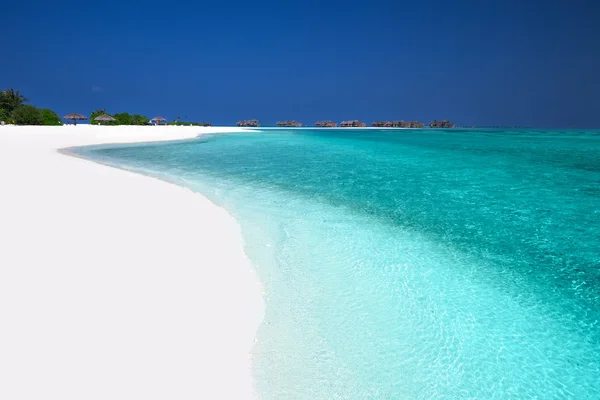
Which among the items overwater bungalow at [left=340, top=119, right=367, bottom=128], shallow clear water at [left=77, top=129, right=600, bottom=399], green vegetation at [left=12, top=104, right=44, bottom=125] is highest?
overwater bungalow at [left=340, top=119, right=367, bottom=128]

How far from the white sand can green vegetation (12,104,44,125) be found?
4362 cm

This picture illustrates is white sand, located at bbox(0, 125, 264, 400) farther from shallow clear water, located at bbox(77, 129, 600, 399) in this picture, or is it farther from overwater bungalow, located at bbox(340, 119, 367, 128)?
overwater bungalow, located at bbox(340, 119, 367, 128)

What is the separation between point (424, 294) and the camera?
4.02m

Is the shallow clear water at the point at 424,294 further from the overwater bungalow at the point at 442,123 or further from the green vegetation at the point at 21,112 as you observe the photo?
the overwater bungalow at the point at 442,123

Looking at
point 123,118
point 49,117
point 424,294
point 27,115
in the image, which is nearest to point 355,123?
point 123,118

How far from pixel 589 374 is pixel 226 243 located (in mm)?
4487

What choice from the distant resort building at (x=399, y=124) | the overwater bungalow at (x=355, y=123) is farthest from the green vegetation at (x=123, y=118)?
the distant resort building at (x=399, y=124)

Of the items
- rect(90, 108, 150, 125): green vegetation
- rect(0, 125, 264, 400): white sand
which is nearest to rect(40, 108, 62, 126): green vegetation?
rect(90, 108, 150, 125): green vegetation

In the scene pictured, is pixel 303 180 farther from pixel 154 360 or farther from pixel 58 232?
pixel 154 360

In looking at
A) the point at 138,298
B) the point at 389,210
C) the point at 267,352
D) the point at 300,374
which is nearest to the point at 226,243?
the point at 138,298

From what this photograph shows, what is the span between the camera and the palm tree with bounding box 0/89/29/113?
4141 centimetres

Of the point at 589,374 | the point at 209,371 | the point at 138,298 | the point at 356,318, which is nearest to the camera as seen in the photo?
the point at 209,371

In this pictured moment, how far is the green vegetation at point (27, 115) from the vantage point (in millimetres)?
37719

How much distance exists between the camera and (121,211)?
595cm
